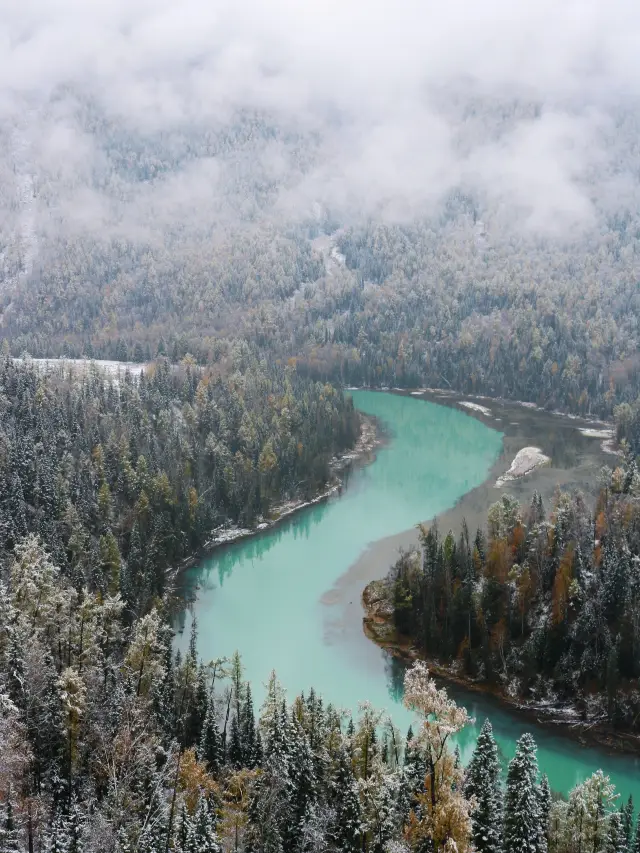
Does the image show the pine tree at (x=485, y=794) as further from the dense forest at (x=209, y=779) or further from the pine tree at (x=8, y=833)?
the pine tree at (x=8, y=833)

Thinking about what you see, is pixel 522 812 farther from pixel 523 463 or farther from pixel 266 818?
pixel 523 463

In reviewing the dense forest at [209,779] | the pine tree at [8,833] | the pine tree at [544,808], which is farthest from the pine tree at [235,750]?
the pine tree at [544,808]

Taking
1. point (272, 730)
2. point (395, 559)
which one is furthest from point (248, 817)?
point (395, 559)

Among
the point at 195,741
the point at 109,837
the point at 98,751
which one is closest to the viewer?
the point at 109,837

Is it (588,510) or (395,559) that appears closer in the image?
(588,510)

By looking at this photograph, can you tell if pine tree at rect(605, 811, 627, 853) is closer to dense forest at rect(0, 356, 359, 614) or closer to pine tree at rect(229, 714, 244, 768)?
pine tree at rect(229, 714, 244, 768)

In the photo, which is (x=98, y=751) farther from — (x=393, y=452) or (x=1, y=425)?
(x=393, y=452)

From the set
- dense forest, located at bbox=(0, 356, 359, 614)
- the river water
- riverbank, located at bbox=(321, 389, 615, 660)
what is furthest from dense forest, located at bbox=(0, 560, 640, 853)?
riverbank, located at bbox=(321, 389, 615, 660)
